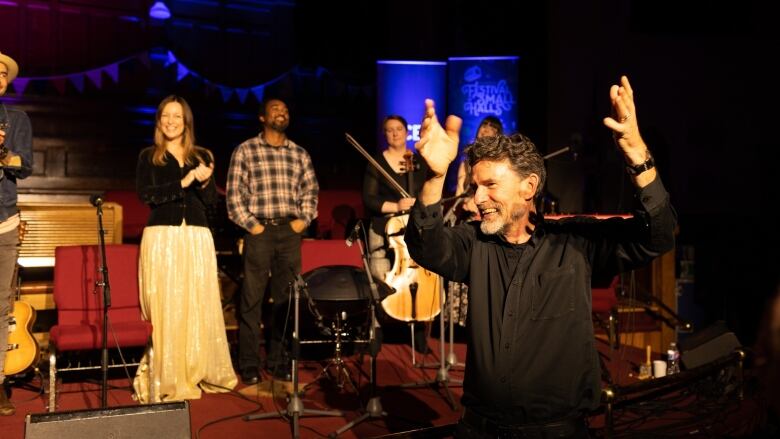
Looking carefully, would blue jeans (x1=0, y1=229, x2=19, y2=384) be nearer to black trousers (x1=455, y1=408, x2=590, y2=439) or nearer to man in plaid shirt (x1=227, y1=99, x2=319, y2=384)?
man in plaid shirt (x1=227, y1=99, x2=319, y2=384)

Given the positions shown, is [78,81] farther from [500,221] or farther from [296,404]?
[500,221]

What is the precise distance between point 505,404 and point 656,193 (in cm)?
85

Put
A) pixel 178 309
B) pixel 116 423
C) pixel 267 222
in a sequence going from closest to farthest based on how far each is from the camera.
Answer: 1. pixel 116 423
2. pixel 178 309
3. pixel 267 222

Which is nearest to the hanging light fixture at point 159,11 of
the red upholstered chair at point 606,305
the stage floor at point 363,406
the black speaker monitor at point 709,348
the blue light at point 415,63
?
the blue light at point 415,63

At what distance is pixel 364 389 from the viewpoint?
5.68m

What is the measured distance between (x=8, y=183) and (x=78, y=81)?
4635mm

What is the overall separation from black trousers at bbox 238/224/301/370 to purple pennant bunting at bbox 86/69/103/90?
435cm

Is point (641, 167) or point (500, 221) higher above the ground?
point (641, 167)

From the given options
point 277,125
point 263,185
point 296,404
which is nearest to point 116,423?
point 296,404

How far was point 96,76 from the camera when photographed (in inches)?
362

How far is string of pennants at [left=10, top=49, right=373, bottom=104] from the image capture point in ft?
29.1

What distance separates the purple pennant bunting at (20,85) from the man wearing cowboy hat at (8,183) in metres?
4.16

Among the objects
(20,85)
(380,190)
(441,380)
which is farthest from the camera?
(20,85)

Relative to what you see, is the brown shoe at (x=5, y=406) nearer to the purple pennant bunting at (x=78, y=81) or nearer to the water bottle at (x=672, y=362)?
the water bottle at (x=672, y=362)
